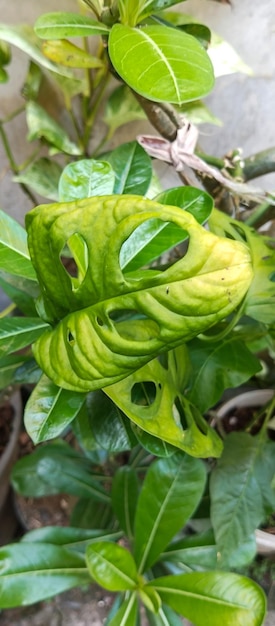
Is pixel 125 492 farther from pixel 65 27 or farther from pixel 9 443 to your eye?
pixel 65 27

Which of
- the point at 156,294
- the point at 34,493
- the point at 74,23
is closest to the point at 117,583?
the point at 34,493

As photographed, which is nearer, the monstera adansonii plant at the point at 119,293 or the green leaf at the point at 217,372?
the monstera adansonii plant at the point at 119,293

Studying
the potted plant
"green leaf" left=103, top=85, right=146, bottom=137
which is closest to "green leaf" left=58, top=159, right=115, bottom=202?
the potted plant

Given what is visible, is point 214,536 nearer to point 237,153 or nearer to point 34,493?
point 34,493

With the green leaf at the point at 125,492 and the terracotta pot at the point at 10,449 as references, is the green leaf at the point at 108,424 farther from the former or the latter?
the terracotta pot at the point at 10,449

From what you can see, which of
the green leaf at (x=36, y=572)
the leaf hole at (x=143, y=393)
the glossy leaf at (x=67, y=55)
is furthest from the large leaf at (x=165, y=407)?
the glossy leaf at (x=67, y=55)

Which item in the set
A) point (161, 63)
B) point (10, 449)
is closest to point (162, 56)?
point (161, 63)
